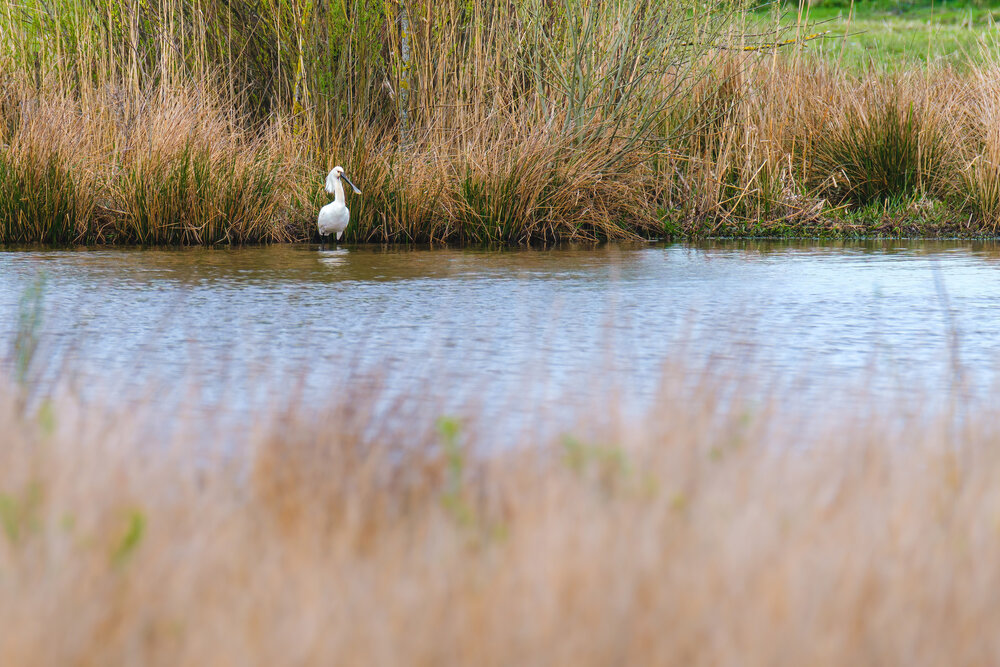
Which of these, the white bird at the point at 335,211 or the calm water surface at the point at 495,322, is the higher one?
the white bird at the point at 335,211

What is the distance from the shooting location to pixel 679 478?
7.59 feet

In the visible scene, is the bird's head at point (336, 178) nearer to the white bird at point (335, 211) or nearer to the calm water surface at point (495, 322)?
the white bird at point (335, 211)

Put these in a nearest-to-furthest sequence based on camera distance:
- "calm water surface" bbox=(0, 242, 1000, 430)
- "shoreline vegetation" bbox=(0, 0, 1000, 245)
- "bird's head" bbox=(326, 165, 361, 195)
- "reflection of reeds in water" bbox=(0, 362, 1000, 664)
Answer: "reflection of reeds in water" bbox=(0, 362, 1000, 664) < "calm water surface" bbox=(0, 242, 1000, 430) < "bird's head" bbox=(326, 165, 361, 195) < "shoreline vegetation" bbox=(0, 0, 1000, 245)

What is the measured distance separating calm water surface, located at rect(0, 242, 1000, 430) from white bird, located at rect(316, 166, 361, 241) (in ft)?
0.83

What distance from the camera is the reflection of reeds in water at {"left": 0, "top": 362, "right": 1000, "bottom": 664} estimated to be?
1763 millimetres

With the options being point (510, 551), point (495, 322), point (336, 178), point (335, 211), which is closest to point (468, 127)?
point (336, 178)

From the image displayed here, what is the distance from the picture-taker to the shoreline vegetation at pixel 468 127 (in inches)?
334

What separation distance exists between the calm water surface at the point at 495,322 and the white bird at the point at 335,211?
10.0 inches

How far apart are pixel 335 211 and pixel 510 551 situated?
6.17 meters

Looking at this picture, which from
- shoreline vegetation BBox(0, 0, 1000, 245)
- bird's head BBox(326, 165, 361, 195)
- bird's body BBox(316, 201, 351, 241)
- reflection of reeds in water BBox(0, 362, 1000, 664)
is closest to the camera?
reflection of reeds in water BBox(0, 362, 1000, 664)

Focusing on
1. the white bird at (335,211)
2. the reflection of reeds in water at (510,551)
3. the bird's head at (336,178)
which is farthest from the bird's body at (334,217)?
the reflection of reeds in water at (510,551)

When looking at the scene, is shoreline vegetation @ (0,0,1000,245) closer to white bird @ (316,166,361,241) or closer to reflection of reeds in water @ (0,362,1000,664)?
white bird @ (316,166,361,241)

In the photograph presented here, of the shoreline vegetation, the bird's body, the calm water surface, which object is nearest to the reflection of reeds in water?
the calm water surface

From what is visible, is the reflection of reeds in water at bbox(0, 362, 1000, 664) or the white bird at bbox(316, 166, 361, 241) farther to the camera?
the white bird at bbox(316, 166, 361, 241)
